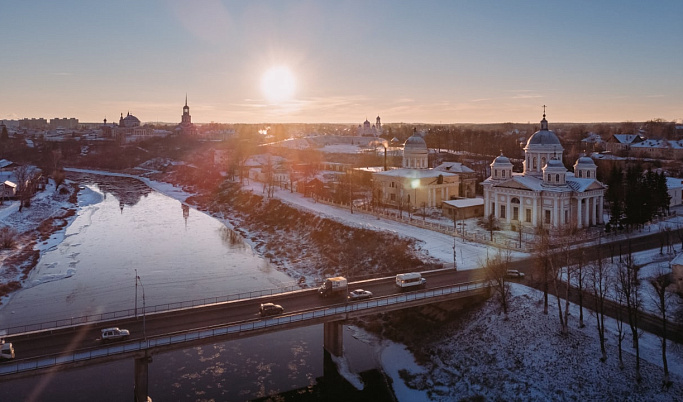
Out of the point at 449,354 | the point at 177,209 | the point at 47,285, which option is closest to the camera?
the point at 449,354

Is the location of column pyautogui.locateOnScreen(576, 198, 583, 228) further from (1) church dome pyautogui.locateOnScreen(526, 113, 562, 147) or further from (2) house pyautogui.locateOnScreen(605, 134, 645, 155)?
(2) house pyautogui.locateOnScreen(605, 134, 645, 155)

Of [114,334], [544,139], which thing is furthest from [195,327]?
[544,139]

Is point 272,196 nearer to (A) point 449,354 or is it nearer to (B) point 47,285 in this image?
(B) point 47,285

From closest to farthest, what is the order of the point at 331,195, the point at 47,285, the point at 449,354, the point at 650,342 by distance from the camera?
the point at 650,342, the point at 449,354, the point at 47,285, the point at 331,195

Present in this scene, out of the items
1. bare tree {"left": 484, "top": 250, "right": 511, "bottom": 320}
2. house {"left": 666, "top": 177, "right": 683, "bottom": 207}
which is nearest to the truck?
bare tree {"left": 484, "top": 250, "right": 511, "bottom": 320}

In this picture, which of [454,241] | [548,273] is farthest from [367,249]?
[548,273]

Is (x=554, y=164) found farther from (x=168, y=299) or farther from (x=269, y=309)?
(x=168, y=299)

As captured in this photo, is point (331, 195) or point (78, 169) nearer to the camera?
point (331, 195)
